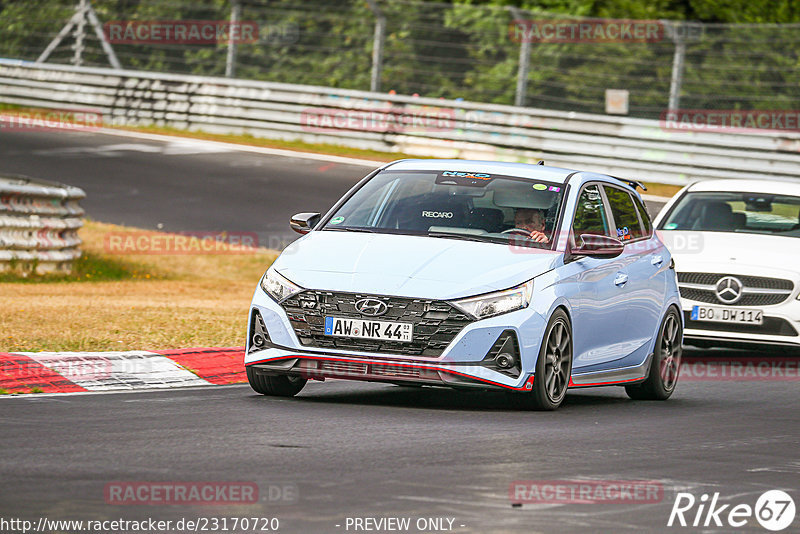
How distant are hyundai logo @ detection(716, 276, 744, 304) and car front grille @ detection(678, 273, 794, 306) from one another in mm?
26

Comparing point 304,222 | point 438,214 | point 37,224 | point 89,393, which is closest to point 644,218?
point 438,214

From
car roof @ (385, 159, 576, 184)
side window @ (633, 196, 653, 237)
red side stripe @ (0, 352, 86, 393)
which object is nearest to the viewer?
red side stripe @ (0, 352, 86, 393)

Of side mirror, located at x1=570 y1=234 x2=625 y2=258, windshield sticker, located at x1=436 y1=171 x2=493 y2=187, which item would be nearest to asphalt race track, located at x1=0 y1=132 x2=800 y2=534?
side mirror, located at x1=570 y1=234 x2=625 y2=258

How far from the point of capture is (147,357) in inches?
444

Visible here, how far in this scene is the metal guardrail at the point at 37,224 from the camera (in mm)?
17875

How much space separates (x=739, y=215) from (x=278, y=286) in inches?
274

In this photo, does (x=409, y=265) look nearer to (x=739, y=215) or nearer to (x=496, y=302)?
(x=496, y=302)

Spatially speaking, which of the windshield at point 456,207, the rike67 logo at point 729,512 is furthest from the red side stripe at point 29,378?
the rike67 logo at point 729,512

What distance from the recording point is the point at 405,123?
1149 inches

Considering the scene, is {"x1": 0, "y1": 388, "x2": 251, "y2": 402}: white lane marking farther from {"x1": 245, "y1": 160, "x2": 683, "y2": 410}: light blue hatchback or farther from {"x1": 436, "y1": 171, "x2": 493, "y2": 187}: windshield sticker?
{"x1": 436, "y1": 171, "x2": 493, "y2": 187}: windshield sticker

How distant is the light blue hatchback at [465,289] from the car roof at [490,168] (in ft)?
0.05

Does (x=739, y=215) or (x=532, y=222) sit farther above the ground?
(x=532, y=222)

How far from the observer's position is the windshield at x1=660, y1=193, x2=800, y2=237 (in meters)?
15.1

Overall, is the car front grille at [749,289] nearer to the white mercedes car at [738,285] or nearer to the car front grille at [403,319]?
the white mercedes car at [738,285]
